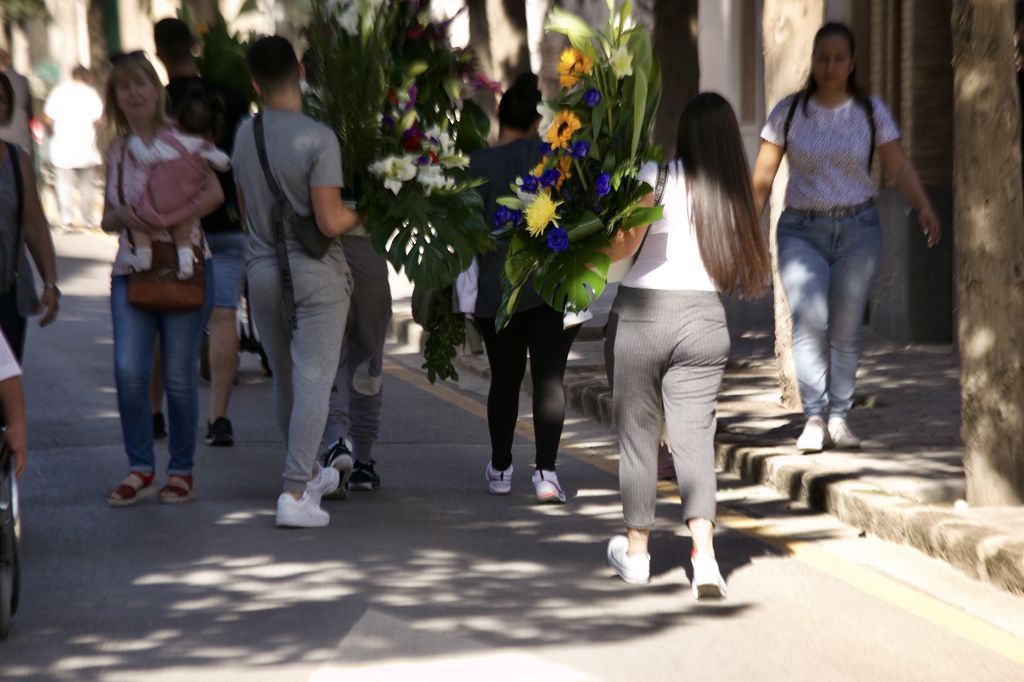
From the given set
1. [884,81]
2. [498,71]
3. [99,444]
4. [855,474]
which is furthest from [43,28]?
[855,474]

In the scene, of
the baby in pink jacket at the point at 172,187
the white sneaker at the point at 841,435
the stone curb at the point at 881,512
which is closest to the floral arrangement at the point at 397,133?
the baby in pink jacket at the point at 172,187

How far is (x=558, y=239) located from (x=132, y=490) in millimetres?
2745

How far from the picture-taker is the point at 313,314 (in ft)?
25.2

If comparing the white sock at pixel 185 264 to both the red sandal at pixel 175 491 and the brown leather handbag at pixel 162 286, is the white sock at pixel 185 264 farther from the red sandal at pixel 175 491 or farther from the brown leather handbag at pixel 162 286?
the red sandal at pixel 175 491

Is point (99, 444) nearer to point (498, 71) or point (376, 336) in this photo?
point (376, 336)

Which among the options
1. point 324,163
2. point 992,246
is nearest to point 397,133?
point 324,163

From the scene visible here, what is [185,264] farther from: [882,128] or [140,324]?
[882,128]

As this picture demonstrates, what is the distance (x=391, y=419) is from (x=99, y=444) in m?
1.81

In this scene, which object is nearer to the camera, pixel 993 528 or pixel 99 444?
pixel 993 528

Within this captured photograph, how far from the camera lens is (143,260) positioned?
8.13 meters

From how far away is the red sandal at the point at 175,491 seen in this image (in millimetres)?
8297

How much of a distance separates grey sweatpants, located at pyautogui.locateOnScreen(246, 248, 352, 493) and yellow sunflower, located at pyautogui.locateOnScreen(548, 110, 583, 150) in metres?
1.45

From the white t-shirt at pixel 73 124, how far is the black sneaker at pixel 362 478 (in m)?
16.6

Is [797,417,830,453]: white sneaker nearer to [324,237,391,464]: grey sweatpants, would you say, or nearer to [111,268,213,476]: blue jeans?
[324,237,391,464]: grey sweatpants
